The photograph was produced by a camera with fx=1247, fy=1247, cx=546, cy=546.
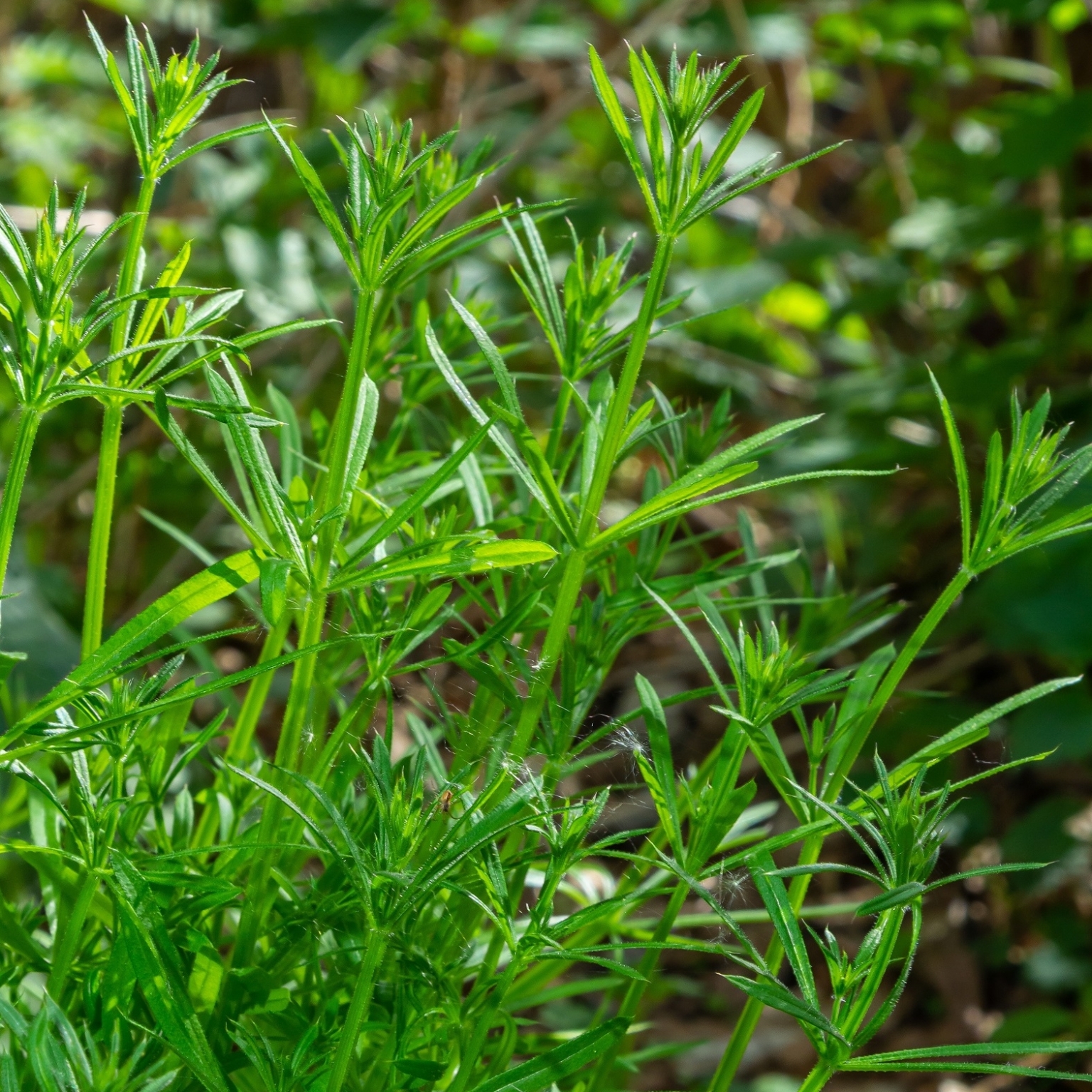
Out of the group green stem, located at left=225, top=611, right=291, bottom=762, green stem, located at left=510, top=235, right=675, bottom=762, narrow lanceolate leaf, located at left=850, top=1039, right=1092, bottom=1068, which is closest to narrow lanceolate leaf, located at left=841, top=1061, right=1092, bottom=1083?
narrow lanceolate leaf, located at left=850, top=1039, right=1092, bottom=1068

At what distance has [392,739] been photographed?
382mm

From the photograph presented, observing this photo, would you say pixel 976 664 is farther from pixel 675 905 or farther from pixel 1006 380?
pixel 675 905

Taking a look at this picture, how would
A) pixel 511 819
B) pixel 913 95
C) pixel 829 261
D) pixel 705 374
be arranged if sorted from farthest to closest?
pixel 913 95, pixel 829 261, pixel 705 374, pixel 511 819

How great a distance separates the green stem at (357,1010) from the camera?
296 millimetres

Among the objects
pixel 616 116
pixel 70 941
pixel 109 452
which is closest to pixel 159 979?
pixel 70 941

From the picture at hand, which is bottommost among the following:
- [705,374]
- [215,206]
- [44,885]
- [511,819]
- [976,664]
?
[976,664]

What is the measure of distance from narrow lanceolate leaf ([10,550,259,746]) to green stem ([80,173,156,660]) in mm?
33

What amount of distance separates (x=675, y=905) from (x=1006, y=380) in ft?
4.45

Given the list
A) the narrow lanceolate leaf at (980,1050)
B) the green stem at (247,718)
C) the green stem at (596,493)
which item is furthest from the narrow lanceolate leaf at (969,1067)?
the green stem at (247,718)

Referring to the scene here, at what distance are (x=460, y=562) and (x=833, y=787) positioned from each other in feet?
0.46

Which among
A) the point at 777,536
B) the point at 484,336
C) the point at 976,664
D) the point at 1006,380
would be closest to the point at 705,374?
the point at 777,536

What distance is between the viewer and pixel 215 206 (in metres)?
1.83

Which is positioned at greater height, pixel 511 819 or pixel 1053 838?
pixel 511 819

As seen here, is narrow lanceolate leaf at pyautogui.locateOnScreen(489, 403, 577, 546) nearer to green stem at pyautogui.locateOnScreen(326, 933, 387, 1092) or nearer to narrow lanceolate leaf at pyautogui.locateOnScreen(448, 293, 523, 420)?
narrow lanceolate leaf at pyautogui.locateOnScreen(448, 293, 523, 420)
